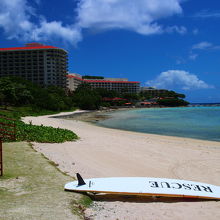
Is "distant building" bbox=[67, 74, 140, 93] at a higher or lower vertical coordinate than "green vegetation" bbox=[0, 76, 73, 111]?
higher

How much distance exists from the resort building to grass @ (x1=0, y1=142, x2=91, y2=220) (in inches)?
3955

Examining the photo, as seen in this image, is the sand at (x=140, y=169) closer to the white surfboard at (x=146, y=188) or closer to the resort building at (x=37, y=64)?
the white surfboard at (x=146, y=188)

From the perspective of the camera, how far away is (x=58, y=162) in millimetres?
9289

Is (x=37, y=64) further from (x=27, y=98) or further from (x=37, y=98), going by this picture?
(x=27, y=98)

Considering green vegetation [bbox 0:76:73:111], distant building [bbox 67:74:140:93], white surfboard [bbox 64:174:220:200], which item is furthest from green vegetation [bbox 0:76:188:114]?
distant building [bbox 67:74:140:93]

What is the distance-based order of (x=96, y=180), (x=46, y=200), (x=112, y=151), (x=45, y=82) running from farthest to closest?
(x=45, y=82), (x=112, y=151), (x=96, y=180), (x=46, y=200)

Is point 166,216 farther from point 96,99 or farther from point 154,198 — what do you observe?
point 96,99

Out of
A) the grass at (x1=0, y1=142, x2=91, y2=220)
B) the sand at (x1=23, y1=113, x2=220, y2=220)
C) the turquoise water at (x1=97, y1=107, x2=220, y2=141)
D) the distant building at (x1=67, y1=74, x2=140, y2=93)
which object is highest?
the distant building at (x1=67, y1=74, x2=140, y2=93)

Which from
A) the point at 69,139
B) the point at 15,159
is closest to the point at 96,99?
the point at 69,139

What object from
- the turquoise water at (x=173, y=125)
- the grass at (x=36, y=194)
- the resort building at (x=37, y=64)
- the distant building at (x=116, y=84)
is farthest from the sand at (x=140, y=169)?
the distant building at (x=116, y=84)

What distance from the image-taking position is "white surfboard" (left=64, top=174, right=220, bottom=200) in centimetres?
590

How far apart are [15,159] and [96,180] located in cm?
416

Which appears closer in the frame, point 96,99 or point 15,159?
point 15,159

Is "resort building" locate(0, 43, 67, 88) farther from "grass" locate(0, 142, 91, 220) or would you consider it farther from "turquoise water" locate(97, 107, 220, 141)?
"grass" locate(0, 142, 91, 220)
